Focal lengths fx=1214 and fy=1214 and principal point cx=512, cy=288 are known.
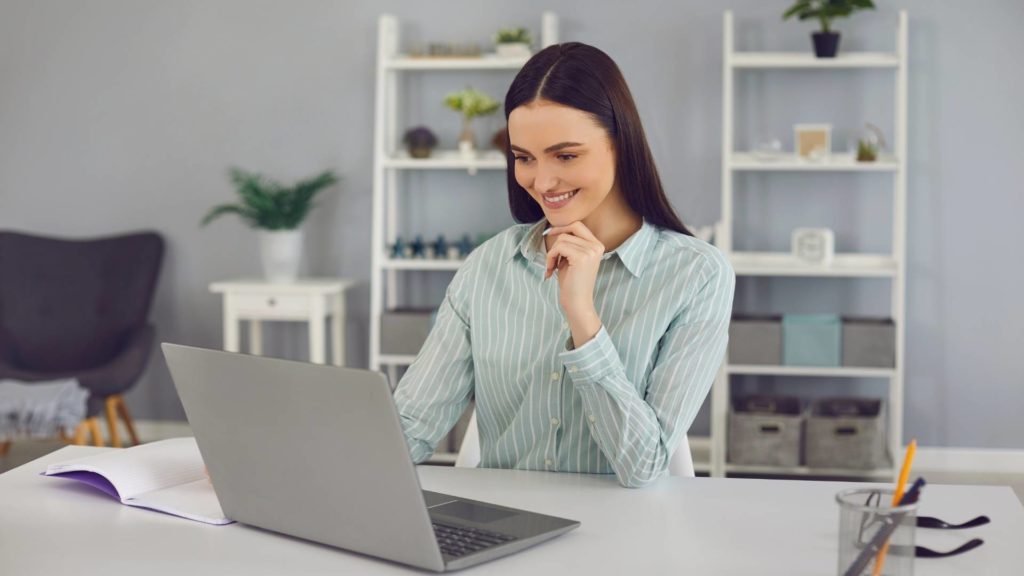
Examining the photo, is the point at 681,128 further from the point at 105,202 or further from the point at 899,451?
the point at 105,202

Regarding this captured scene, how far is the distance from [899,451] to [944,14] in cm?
156

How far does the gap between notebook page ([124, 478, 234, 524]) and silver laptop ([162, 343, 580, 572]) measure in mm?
44

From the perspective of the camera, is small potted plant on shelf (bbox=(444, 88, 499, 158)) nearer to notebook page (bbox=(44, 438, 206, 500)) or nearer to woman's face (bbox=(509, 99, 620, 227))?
woman's face (bbox=(509, 99, 620, 227))

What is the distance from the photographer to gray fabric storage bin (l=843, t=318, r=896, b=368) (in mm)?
4152

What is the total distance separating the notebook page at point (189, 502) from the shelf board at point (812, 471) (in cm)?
293

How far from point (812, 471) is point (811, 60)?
1.43 meters

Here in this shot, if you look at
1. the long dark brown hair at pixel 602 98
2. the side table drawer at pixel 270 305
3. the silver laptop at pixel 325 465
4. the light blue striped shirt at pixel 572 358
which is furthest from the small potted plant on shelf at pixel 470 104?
the silver laptop at pixel 325 465

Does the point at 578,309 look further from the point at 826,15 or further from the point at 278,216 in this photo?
the point at 278,216

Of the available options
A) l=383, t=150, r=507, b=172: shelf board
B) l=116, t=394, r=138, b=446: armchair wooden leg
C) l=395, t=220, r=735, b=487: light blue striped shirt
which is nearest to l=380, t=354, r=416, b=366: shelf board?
l=383, t=150, r=507, b=172: shelf board

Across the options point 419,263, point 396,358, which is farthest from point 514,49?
point 396,358

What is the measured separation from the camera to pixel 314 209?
4766mm

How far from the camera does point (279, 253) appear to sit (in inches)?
177

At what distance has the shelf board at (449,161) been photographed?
4.34 meters

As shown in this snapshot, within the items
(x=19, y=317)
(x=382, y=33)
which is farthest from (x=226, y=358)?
(x=19, y=317)
